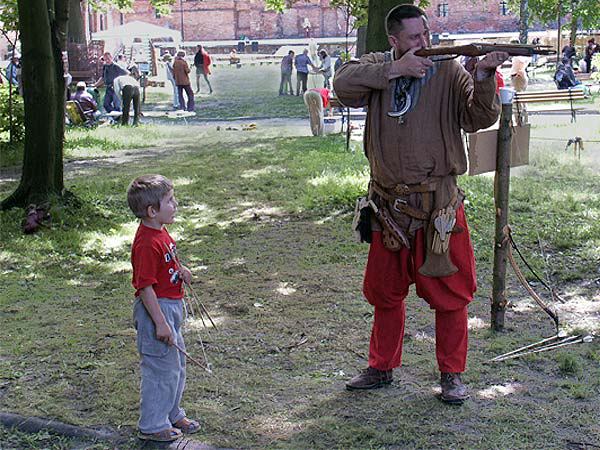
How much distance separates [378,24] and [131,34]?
31257mm

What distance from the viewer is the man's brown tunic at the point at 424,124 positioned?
14.5 feet

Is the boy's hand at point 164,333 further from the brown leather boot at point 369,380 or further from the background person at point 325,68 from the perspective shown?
the background person at point 325,68

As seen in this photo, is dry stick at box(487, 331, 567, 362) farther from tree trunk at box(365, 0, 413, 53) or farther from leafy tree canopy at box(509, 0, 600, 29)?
leafy tree canopy at box(509, 0, 600, 29)

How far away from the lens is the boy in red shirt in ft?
12.9

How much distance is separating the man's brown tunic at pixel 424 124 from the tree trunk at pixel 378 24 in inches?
214

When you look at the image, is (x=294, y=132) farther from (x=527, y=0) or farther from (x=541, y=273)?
(x=527, y=0)

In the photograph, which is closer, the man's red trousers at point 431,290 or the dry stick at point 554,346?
the man's red trousers at point 431,290

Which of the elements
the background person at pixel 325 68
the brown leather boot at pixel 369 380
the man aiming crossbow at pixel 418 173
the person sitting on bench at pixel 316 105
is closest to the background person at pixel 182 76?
the background person at pixel 325 68

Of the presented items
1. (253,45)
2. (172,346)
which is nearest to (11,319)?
(172,346)

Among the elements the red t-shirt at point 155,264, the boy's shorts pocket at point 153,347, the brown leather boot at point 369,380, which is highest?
the red t-shirt at point 155,264

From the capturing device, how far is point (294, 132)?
18844mm

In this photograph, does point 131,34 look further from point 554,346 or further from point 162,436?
point 162,436

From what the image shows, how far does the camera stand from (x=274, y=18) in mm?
61250

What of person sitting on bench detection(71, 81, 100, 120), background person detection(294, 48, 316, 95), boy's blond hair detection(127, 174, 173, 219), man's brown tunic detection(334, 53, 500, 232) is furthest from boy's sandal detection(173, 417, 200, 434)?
background person detection(294, 48, 316, 95)
